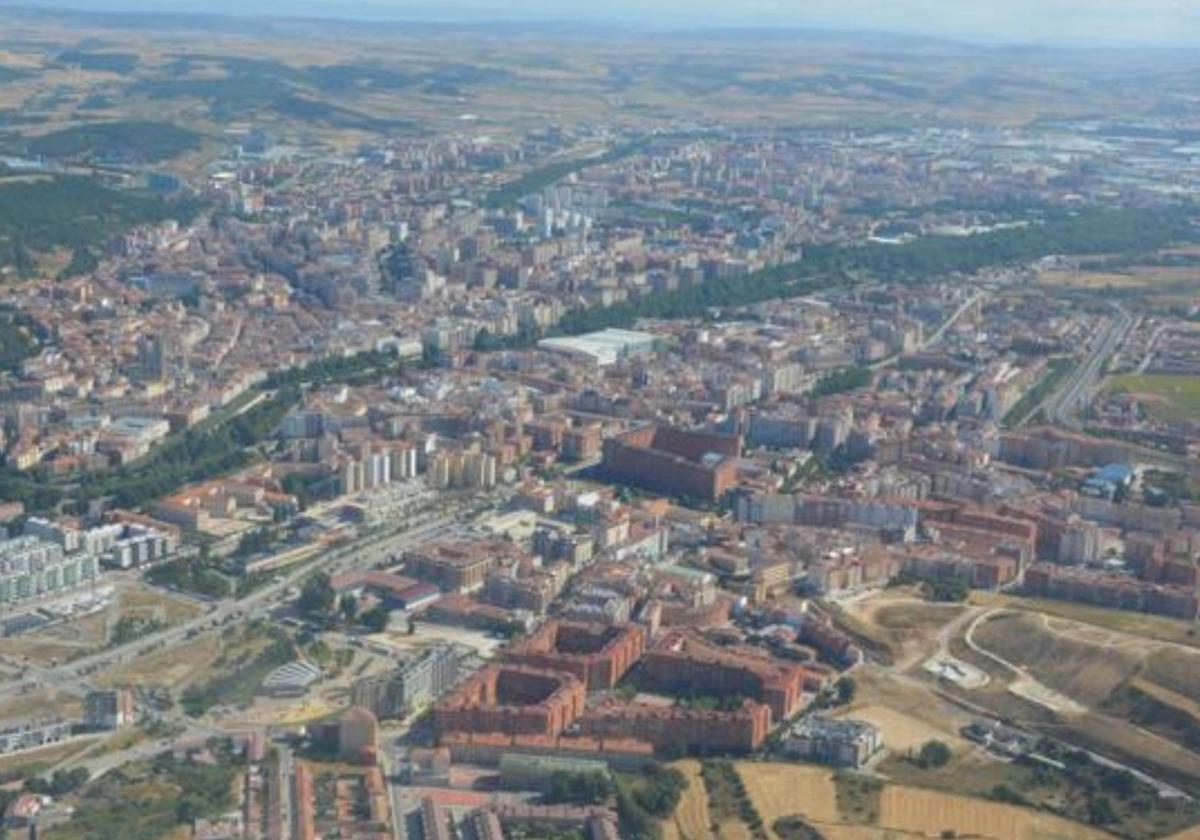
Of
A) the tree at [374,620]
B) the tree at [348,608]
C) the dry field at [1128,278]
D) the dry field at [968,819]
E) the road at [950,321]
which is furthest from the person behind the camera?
the dry field at [1128,278]

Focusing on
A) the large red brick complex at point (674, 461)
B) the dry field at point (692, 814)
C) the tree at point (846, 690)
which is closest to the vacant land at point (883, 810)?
the dry field at point (692, 814)

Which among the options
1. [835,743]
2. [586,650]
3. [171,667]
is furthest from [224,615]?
[835,743]

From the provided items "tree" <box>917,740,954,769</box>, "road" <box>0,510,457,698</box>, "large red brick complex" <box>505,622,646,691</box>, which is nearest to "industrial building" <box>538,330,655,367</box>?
"road" <box>0,510,457,698</box>

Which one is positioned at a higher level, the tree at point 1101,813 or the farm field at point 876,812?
the tree at point 1101,813

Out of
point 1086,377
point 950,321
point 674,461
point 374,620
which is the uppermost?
point 674,461

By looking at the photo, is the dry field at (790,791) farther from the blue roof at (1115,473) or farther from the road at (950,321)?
the road at (950,321)

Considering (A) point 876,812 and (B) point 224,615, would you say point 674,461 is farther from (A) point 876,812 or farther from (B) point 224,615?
(A) point 876,812
